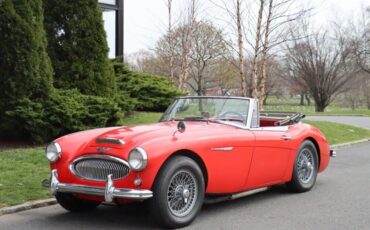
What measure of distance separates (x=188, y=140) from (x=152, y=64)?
4633 centimetres

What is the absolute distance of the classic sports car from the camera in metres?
5.55

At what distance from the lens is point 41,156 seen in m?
9.52

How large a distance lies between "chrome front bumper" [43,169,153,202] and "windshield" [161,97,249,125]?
6.86ft

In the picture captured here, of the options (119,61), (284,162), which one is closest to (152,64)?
(119,61)

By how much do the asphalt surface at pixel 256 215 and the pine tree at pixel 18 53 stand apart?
4295 millimetres

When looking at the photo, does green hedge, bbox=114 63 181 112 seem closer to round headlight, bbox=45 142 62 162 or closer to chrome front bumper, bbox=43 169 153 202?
round headlight, bbox=45 142 62 162

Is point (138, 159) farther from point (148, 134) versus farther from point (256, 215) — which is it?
point (256, 215)

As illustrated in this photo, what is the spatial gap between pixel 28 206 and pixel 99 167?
4.81 feet

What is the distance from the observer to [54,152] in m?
6.18

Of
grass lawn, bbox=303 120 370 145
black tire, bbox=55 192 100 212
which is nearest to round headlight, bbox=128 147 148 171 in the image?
black tire, bbox=55 192 100 212

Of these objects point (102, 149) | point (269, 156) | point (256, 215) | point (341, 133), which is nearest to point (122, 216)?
point (102, 149)

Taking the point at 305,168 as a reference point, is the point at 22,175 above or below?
below

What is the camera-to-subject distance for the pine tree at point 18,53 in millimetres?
10406

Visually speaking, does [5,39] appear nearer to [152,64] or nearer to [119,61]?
[119,61]
